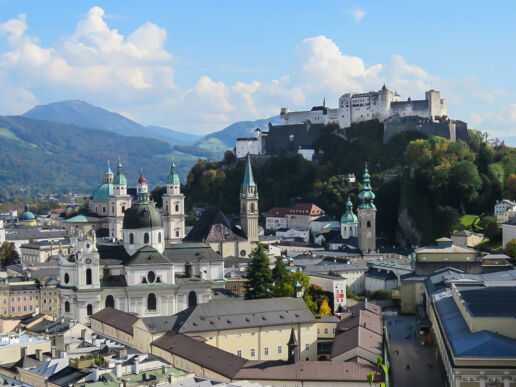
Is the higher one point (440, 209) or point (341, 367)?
point (440, 209)

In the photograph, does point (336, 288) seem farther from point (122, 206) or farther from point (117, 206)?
point (122, 206)

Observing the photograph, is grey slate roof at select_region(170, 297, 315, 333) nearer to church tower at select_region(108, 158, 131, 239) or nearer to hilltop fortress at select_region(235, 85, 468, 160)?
church tower at select_region(108, 158, 131, 239)

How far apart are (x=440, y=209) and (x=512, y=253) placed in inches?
737

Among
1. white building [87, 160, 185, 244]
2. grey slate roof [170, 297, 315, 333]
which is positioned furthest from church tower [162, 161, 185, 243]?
grey slate roof [170, 297, 315, 333]

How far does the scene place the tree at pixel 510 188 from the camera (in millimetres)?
96075

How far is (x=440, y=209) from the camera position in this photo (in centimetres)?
9594

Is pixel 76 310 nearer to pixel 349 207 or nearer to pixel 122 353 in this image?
pixel 122 353

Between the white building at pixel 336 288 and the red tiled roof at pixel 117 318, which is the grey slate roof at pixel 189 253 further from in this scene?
the red tiled roof at pixel 117 318

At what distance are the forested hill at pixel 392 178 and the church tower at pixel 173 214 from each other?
1013 inches

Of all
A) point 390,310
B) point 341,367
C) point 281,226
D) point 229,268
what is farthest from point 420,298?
point 281,226

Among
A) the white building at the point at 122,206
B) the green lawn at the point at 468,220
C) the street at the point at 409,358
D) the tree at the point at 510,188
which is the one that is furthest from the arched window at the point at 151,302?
the tree at the point at 510,188

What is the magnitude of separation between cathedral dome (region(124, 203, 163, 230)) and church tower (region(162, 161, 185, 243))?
22.1 meters

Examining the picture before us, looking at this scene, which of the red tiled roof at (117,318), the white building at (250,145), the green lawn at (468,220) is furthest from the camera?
the white building at (250,145)

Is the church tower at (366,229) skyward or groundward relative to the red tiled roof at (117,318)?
skyward
